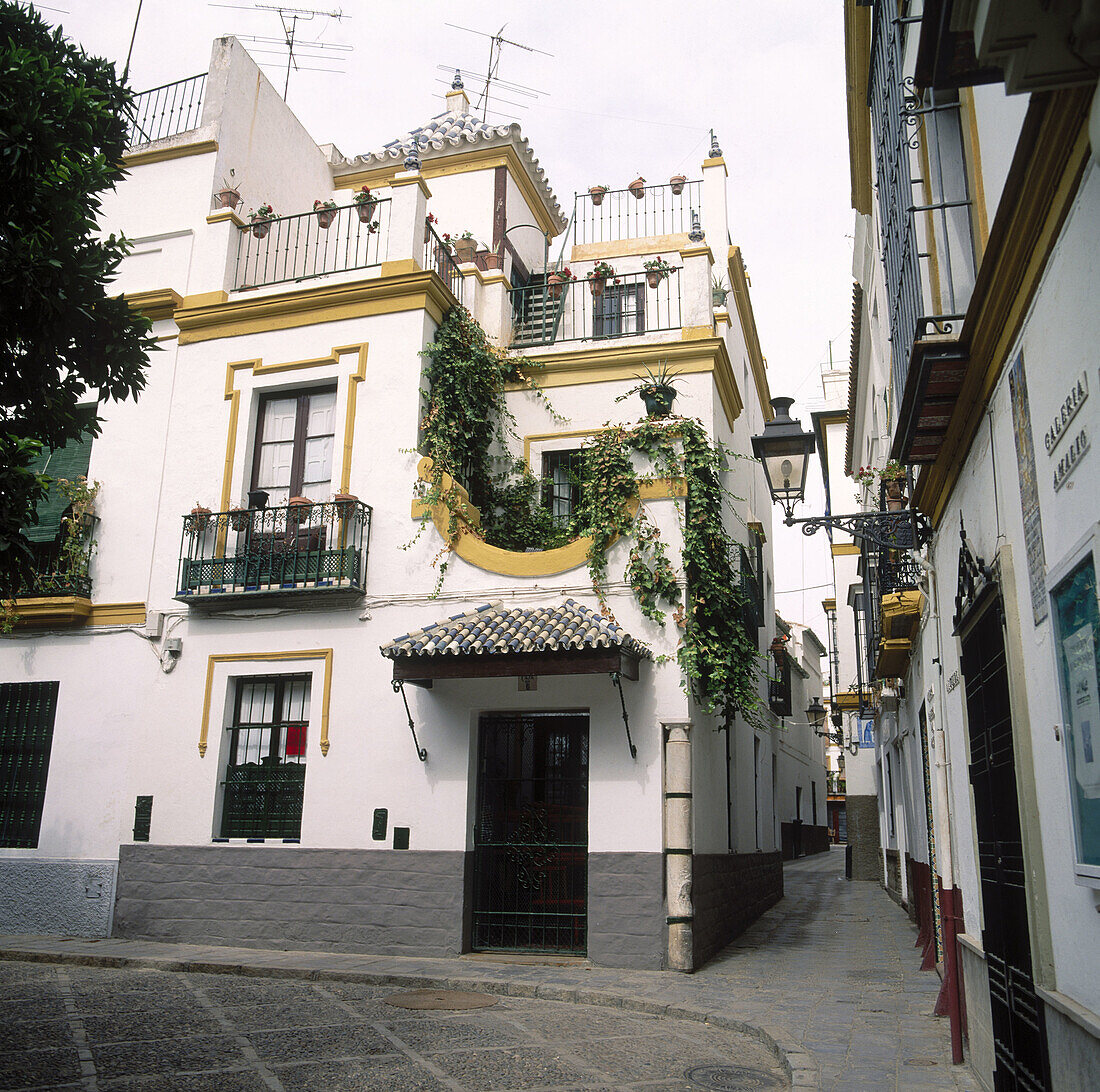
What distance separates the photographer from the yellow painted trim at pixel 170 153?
14141mm

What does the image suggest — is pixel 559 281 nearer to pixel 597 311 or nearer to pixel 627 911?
pixel 597 311

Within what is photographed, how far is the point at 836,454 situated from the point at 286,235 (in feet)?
51.1

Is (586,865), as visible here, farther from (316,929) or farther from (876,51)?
(876,51)

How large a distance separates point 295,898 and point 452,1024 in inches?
156

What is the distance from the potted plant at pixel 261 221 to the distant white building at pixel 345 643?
6 centimetres

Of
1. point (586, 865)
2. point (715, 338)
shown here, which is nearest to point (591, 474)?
point (715, 338)

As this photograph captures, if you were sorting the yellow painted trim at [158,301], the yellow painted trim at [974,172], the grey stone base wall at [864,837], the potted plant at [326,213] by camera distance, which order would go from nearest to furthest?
1. the yellow painted trim at [974,172]
2. the potted plant at [326,213]
3. the yellow painted trim at [158,301]
4. the grey stone base wall at [864,837]

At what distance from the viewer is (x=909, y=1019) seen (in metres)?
7.96

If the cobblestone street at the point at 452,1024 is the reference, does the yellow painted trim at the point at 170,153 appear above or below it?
above

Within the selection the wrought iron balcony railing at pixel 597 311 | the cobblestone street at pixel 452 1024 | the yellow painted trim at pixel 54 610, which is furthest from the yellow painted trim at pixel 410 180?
the cobblestone street at pixel 452 1024

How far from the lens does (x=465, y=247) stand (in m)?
14.7

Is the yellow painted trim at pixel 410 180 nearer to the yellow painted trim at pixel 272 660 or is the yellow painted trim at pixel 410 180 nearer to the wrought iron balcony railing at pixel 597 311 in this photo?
the wrought iron balcony railing at pixel 597 311

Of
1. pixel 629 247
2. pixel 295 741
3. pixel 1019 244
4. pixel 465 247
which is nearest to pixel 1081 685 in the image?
pixel 1019 244

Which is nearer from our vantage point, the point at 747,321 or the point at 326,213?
the point at 326,213
